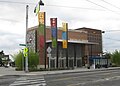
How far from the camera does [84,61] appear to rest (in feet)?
283

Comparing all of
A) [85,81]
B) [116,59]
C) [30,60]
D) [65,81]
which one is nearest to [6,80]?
[65,81]

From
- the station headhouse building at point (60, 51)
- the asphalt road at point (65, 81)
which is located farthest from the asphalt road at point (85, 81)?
the station headhouse building at point (60, 51)

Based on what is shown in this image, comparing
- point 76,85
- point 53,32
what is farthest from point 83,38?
point 76,85

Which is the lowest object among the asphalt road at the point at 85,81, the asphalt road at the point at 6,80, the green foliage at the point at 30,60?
the asphalt road at the point at 6,80

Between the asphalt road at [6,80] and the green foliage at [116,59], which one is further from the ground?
the green foliage at [116,59]

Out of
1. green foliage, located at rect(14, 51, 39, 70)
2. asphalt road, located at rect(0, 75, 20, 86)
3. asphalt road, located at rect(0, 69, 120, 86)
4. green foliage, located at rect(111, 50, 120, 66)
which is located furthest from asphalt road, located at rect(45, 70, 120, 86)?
green foliage, located at rect(111, 50, 120, 66)

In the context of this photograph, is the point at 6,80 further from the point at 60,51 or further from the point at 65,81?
the point at 60,51

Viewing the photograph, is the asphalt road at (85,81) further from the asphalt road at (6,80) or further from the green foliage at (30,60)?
the green foliage at (30,60)

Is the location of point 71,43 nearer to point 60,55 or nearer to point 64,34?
point 60,55

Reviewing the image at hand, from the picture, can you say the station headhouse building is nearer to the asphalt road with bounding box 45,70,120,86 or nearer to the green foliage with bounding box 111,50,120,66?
the green foliage with bounding box 111,50,120,66

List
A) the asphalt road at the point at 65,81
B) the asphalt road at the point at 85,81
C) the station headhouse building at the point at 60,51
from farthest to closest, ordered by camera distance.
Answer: the station headhouse building at the point at 60,51 → the asphalt road at the point at 65,81 → the asphalt road at the point at 85,81

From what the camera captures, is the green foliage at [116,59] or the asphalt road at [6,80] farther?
the green foliage at [116,59]

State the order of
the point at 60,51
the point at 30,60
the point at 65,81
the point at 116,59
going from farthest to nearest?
1. the point at 116,59
2. the point at 60,51
3. the point at 30,60
4. the point at 65,81

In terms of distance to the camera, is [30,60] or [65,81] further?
[30,60]
